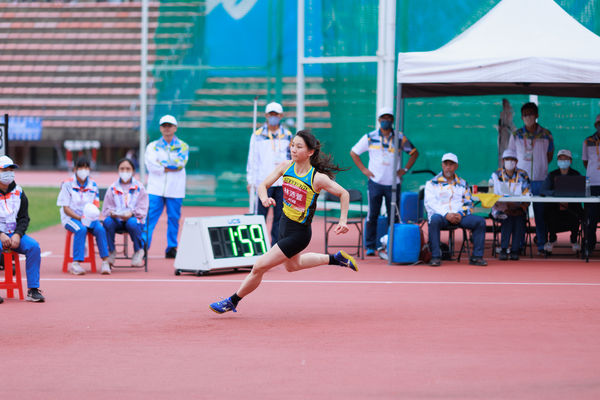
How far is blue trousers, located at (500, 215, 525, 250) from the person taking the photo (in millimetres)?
13797

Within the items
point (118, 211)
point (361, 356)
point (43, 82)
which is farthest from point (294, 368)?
point (43, 82)

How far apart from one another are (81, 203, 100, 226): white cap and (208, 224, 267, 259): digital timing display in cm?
151

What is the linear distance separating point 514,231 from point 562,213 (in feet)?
3.96

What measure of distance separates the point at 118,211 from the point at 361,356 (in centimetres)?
631

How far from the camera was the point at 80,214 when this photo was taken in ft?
40.8

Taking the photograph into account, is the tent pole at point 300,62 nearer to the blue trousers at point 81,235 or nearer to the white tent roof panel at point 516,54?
the white tent roof panel at point 516,54

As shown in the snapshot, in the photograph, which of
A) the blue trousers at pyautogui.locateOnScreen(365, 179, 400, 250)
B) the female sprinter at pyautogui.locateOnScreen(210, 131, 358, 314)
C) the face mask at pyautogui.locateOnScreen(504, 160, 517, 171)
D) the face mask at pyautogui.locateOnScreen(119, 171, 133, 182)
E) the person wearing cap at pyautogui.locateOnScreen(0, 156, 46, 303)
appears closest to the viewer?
the female sprinter at pyautogui.locateOnScreen(210, 131, 358, 314)

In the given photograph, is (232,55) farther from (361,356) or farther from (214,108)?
(361,356)

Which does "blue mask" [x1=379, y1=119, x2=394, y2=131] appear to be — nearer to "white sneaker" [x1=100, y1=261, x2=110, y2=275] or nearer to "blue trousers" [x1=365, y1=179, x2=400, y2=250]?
"blue trousers" [x1=365, y1=179, x2=400, y2=250]

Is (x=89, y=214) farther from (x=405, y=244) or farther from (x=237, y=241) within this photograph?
(x=405, y=244)

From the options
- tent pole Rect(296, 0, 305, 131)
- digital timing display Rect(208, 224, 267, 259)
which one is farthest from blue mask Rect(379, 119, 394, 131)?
tent pole Rect(296, 0, 305, 131)

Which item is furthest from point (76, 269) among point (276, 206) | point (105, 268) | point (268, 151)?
point (268, 151)

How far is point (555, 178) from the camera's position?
44.6ft

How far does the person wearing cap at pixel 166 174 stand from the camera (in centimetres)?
1392
